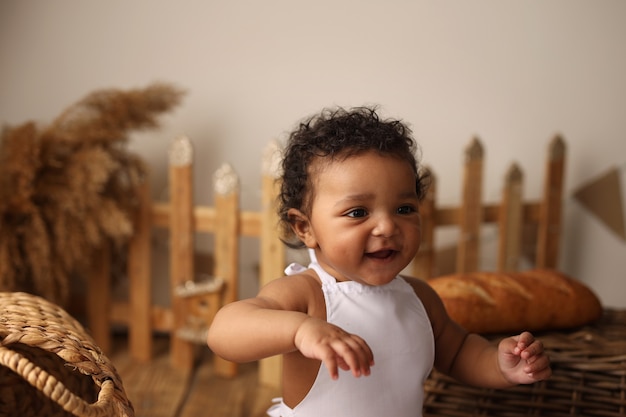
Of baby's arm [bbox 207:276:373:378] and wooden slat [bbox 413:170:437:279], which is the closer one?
baby's arm [bbox 207:276:373:378]

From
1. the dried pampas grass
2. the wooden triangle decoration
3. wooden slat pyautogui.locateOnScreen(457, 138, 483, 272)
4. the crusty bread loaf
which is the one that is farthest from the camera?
the wooden triangle decoration

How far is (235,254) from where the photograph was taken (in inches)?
87.7

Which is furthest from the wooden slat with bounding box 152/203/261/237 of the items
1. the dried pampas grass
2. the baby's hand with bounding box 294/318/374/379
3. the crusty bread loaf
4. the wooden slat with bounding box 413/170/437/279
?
the baby's hand with bounding box 294/318/374/379

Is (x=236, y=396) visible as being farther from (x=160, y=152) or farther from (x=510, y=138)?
(x=510, y=138)

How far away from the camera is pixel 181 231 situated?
2.28 metres

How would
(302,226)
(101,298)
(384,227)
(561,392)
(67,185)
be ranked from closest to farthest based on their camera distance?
(384,227) → (302,226) → (561,392) → (67,185) → (101,298)

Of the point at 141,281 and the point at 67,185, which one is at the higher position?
the point at 67,185

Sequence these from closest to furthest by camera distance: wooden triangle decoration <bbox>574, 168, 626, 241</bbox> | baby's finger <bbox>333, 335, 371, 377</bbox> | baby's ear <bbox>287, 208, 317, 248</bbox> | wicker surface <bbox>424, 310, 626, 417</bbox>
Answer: baby's finger <bbox>333, 335, 371, 377</bbox> < baby's ear <bbox>287, 208, 317, 248</bbox> < wicker surface <bbox>424, 310, 626, 417</bbox> < wooden triangle decoration <bbox>574, 168, 626, 241</bbox>

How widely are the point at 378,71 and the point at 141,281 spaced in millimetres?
1115

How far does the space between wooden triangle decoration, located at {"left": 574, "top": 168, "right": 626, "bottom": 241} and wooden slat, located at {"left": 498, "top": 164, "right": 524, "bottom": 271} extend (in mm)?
261

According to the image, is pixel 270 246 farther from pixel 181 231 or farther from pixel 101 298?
pixel 101 298

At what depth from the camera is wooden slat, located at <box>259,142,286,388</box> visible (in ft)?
6.91

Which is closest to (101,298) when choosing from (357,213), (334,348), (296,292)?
(296,292)

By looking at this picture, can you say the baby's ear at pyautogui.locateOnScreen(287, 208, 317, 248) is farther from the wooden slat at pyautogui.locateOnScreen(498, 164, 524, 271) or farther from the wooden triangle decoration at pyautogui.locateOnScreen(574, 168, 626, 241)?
the wooden triangle decoration at pyautogui.locateOnScreen(574, 168, 626, 241)
